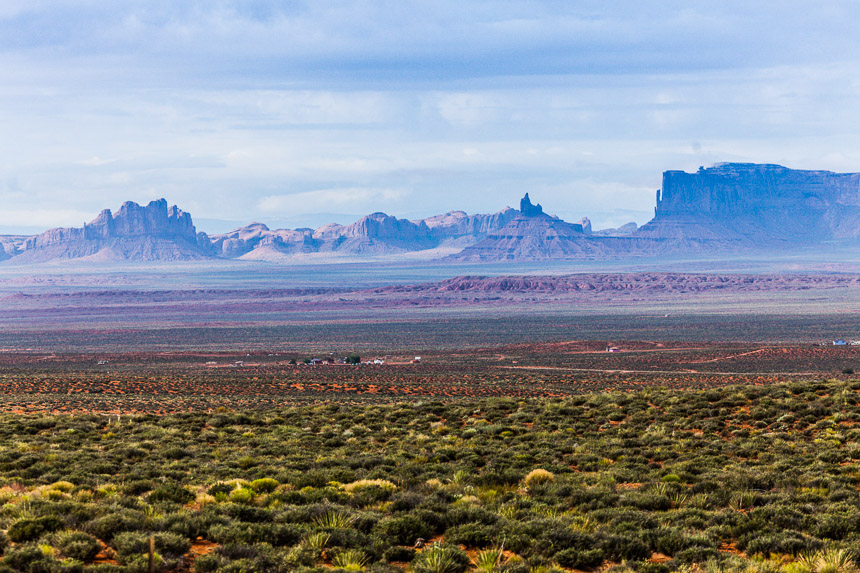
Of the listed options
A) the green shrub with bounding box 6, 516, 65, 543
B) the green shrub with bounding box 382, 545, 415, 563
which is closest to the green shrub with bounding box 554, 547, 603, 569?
the green shrub with bounding box 382, 545, 415, 563

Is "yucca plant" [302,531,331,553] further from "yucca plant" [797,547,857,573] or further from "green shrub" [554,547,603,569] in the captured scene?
"yucca plant" [797,547,857,573]

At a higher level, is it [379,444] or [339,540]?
[339,540]

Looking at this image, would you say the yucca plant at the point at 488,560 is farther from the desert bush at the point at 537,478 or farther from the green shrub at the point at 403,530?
the desert bush at the point at 537,478

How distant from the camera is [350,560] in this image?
834 cm

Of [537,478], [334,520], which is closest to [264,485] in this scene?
[334,520]

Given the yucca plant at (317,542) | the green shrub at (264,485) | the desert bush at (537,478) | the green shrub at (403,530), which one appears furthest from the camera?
the desert bush at (537,478)

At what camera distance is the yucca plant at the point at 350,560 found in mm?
8156

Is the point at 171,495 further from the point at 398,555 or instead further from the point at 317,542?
the point at 398,555

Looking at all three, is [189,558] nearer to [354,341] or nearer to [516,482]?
[516,482]

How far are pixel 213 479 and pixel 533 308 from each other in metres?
154

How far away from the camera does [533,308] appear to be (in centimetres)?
16475

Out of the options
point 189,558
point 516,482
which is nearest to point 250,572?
point 189,558

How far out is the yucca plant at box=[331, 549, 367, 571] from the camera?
8.16 m

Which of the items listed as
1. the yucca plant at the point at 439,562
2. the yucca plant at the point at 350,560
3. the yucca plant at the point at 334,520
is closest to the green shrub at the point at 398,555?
the yucca plant at the point at 439,562
